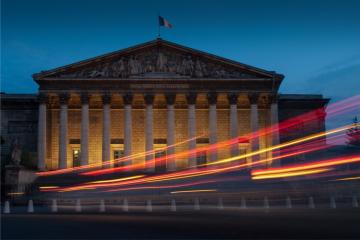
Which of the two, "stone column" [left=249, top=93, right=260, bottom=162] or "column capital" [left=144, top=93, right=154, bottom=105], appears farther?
"stone column" [left=249, top=93, right=260, bottom=162]

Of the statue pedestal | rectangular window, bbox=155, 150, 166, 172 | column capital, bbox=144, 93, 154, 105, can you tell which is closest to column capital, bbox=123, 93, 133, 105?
column capital, bbox=144, 93, 154, 105

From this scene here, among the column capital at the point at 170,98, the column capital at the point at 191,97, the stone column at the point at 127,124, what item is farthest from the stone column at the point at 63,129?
the column capital at the point at 191,97

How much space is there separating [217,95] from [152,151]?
792 centimetres

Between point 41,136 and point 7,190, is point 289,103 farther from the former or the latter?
point 7,190

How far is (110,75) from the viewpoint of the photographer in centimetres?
4769

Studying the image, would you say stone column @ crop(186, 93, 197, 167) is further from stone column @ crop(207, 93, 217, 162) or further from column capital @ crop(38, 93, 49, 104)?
column capital @ crop(38, 93, 49, 104)

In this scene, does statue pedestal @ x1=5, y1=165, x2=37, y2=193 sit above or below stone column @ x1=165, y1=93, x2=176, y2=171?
below

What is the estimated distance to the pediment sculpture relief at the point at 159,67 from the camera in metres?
47.7

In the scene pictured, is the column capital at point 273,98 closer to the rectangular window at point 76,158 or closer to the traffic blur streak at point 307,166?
the traffic blur streak at point 307,166

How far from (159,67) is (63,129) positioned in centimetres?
1042

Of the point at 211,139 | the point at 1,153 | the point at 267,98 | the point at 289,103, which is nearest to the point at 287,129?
the point at 289,103

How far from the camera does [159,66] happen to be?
47875 mm

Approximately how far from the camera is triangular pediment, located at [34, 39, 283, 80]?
4759cm

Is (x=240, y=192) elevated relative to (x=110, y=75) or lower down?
lower down
